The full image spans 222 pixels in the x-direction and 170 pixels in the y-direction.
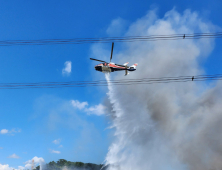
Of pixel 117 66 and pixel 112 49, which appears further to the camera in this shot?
pixel 117 66

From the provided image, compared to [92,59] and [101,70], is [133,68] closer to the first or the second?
[101,70]

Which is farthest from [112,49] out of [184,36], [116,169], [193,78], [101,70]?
[116,169]

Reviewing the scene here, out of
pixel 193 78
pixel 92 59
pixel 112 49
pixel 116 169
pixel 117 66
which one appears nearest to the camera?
pixel 193 78

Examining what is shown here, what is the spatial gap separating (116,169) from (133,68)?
85.1 metres

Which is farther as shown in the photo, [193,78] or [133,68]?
[133,68]

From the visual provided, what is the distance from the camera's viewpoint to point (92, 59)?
207ft

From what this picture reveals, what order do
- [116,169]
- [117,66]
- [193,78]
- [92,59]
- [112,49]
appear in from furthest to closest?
[116,169] → [117,66] → [92,59] → [112,49] → [193,78]

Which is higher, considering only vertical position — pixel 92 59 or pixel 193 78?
pixel 92 59

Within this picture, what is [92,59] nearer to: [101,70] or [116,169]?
[101,70]

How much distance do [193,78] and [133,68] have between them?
2869 cm

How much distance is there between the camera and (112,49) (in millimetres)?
59094

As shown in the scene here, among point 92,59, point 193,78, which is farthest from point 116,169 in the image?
point 193,78

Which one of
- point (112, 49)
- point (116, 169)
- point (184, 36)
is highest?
point (112, 49)

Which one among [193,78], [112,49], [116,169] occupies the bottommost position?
[116,169]
